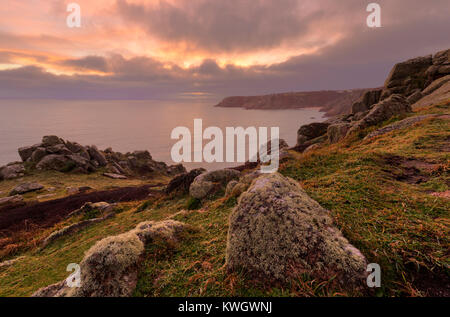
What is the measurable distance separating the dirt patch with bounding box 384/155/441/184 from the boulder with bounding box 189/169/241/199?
990cm

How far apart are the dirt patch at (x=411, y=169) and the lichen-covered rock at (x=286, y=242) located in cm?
589

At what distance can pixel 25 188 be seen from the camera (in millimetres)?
31219

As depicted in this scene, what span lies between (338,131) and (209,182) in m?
18.9

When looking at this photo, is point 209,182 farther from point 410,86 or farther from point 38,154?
point 38,154

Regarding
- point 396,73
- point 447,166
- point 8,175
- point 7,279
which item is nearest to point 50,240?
point 7,279

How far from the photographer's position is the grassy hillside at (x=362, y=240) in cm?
347

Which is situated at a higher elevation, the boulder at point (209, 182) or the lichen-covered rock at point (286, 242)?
the lichen-covered rock at point (286, 242)

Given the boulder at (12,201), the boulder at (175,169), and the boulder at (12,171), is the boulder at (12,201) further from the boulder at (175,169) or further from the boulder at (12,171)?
the boulder at (175,169)

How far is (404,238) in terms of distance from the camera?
4.19m

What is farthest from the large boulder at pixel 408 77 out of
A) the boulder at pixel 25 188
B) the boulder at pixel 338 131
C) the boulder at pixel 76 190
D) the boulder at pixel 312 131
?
the boulder at pixel 25 188

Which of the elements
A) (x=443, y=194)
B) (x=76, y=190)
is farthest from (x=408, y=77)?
(x=76, y=190)

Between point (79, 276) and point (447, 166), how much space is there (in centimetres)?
1306

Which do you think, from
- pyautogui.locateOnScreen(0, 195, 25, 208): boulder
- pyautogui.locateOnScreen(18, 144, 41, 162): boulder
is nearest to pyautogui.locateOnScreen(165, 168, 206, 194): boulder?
pyautogui.locateOnScreen(0, 195, 25, 208): boulder
